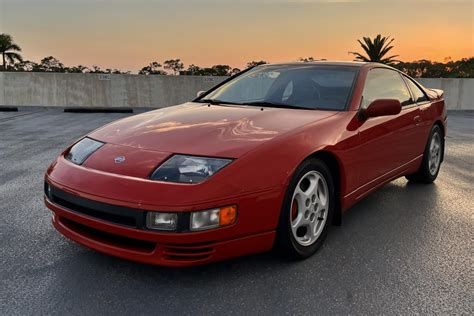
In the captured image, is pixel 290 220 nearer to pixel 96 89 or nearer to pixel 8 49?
pixel 96 89

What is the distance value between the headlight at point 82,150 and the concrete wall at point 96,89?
1151 centimetres

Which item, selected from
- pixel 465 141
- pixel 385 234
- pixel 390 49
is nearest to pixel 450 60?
pixel 390 49

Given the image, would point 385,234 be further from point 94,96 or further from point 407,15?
point 94,96

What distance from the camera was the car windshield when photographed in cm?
336

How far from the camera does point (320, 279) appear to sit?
98.1 inches

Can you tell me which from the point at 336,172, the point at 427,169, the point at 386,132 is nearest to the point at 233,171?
the point at 336,172

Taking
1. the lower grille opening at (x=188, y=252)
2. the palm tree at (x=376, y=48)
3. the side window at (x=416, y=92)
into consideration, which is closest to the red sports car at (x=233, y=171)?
the lower grille opening at (x=188, y=252)

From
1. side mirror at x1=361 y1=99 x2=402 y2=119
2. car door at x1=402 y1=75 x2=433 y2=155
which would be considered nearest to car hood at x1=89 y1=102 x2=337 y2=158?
side mirror at x1=361 y1=99 x2=402 y2=119

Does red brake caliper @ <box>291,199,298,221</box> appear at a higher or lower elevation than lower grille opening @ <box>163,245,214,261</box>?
higher

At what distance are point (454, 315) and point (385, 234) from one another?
110 centimetres

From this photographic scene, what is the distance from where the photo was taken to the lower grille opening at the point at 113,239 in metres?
2.29

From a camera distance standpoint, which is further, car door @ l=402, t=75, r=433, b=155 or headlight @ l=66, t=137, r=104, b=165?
car door @ l=402, t=75, r=433, b=155

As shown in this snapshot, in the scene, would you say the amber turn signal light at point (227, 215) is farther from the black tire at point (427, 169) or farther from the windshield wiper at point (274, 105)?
the black tire at point (427, 169)

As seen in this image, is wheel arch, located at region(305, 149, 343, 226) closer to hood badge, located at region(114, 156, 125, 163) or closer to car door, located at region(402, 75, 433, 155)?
hood badge, located at region(114, 156, 125, 163)
